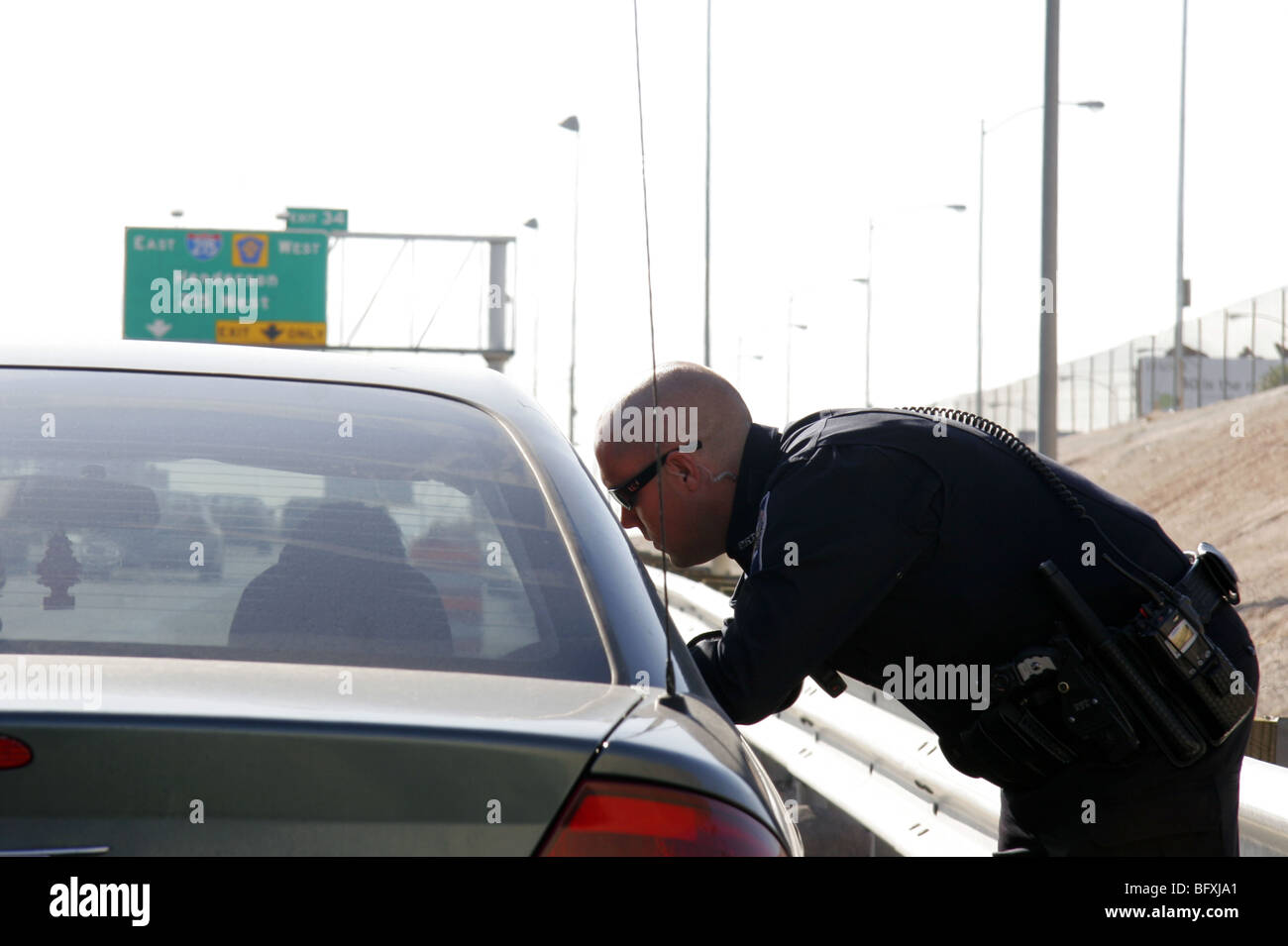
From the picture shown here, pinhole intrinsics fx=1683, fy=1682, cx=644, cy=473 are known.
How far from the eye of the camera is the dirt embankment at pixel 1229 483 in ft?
72.3

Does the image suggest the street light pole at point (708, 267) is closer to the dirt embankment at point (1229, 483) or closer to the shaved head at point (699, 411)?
the dirt embankment at point (1229, 483)

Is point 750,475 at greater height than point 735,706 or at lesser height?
greater

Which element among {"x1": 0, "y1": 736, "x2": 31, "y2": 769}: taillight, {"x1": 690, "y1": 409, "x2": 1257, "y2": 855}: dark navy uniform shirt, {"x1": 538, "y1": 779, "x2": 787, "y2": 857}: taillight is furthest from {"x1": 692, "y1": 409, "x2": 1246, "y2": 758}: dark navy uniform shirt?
{"x1": 0, "y1": 736, "x2": 31, "y2": 769}: taillight

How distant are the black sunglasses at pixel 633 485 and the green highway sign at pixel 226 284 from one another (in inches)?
1363

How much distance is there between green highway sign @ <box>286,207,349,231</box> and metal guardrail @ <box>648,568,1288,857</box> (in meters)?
46.2

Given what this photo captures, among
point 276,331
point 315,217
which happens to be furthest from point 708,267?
point 315,217

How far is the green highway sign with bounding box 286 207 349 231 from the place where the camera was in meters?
51.6

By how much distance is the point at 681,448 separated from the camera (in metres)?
3.77

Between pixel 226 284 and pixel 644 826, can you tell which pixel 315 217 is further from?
pixel 644 826

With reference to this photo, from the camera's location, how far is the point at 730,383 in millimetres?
3918

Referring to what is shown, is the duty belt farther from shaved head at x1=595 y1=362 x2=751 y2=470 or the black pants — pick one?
shaved head at x1=595 y1=362 x2=751 y2=470
